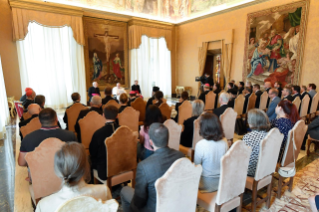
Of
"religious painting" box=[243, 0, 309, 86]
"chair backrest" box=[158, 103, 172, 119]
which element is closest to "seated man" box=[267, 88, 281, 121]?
"chair backrest" box=[158, 103, 172, 119]

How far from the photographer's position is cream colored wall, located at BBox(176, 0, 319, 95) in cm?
685

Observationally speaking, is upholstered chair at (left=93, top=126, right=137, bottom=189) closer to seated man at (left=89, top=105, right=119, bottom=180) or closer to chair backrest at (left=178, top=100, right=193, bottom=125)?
seated man at (left=89, top=105, right=119, bottom=180)

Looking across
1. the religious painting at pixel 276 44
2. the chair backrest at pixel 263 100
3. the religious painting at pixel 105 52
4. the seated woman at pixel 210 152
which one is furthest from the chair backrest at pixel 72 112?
the religious painting at pixel 276 44

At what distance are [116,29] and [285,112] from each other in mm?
9381

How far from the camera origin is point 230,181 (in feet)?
5.99

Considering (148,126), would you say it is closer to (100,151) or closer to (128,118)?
(100,151)

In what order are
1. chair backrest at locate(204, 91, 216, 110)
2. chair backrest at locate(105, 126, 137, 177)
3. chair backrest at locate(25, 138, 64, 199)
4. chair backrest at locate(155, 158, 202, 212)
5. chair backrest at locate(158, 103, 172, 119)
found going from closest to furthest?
chair backrest at locate(155, 158, 202, 212) → chair backrest at locate(25, 138, 64, 199) → chair backrest at locate(105, 126, 137, 177) → chair backrest at locate(158, 103, 172, 119) → chair backrest at locate(204, 91, 216, 110)

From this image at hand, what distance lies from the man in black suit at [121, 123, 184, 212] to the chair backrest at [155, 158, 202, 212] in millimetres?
132

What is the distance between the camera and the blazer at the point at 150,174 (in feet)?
5.00

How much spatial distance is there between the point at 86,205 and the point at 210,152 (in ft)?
4.20

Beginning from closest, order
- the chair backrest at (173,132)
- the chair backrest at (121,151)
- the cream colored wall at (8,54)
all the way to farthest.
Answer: the chair backrest at (121,151) < the chair backrest at (173,132) < the cream colored wall at (8,54)

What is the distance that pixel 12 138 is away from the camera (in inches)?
198

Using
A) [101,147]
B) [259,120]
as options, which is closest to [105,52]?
[101,147]

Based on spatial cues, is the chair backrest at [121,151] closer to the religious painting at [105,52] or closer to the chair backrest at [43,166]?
the chair backrest at [43,166]
